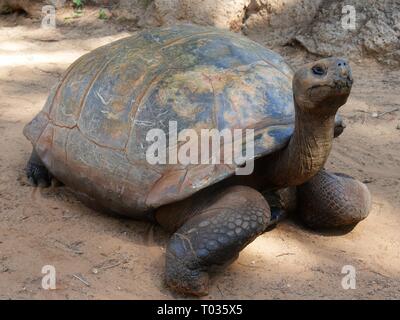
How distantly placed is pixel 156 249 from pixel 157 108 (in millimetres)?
886

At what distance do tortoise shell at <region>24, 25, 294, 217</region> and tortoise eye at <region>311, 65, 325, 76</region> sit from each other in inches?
24.0

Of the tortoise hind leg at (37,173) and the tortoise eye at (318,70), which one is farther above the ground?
the tortoise eye at (318,70)

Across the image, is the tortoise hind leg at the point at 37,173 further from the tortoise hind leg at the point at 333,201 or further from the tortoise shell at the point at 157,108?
the tortoise hind leg at the point at 333,201

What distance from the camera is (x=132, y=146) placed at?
152 inches

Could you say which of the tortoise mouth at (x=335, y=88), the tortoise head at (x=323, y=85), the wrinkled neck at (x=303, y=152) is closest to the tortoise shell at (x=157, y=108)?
the wrinkled neck at (x=303, y=152)

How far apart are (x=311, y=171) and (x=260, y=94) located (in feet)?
1.96

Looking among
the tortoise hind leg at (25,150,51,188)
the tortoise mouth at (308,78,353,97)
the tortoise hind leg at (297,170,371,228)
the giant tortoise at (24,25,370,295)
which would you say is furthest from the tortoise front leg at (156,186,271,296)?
the tortoise hind leg at (25,150,51,188)

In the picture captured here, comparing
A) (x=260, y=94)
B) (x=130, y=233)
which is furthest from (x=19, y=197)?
(x=260, y=94)

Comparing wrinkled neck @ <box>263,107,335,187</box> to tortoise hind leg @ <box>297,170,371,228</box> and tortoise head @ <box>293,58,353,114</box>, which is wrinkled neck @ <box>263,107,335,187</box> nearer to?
tortoise head @ <box>293,58,353,114</box>

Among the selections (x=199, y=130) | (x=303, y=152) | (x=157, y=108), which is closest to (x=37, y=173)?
(x=157, y=108)

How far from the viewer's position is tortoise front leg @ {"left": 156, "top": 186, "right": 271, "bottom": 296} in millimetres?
3357

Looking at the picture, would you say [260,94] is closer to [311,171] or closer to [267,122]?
[267,122]

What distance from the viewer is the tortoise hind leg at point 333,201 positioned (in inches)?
158

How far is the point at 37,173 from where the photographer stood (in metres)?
4.69
